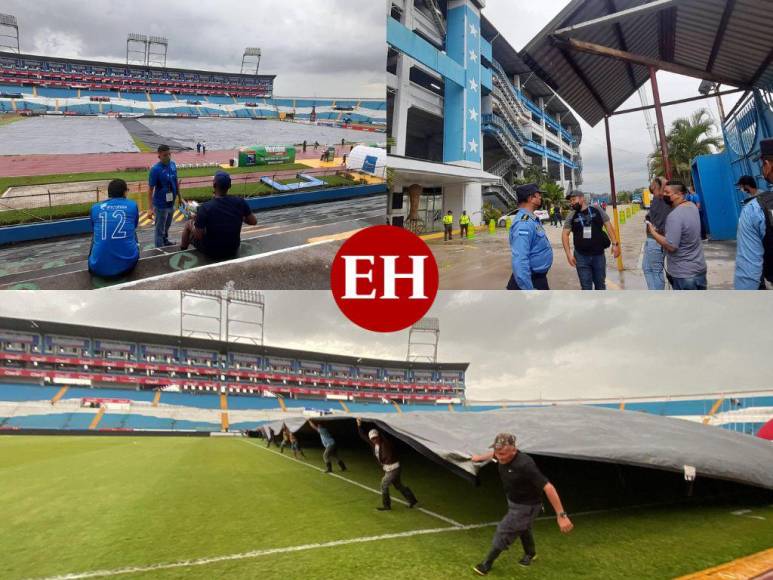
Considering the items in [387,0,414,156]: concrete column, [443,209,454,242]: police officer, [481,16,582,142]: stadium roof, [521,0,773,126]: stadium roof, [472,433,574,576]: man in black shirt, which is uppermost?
[521,0,773,126]: stadium roof

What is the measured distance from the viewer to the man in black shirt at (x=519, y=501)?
11.6 ft

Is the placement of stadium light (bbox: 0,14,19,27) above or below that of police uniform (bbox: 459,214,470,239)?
above

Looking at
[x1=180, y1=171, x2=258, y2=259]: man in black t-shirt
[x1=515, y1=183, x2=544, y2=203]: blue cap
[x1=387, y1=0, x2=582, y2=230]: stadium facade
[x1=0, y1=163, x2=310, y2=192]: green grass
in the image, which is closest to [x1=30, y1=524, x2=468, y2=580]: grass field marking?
[x1=180, y1=171, x2=258, y2=259]: man in black t-shirt

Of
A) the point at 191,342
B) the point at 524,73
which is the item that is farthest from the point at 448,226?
the point at 191,342

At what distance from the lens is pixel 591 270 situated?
5.05 meters

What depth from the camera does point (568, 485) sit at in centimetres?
605

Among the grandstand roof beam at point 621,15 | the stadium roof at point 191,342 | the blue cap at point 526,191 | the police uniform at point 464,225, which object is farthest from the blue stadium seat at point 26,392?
the grandstand roof beam at point 621,15

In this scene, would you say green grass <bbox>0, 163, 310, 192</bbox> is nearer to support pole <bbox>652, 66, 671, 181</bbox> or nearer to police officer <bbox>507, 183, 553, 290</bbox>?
police officer <bbox>507, 183, 553, 290</bbox>

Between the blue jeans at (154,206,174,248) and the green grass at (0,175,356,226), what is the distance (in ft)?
4.34

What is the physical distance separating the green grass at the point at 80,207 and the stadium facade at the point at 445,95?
129 inches

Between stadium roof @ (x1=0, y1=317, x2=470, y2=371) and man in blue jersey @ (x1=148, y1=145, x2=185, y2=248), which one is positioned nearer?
man in blue jersey @ (x1=148, y1=145, x2=185, y2=248)

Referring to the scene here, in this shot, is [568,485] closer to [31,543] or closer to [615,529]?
[615,529]

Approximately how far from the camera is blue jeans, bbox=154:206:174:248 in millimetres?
5055

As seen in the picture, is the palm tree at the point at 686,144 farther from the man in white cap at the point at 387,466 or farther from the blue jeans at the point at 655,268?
the man in white cap at the point at 387,466
